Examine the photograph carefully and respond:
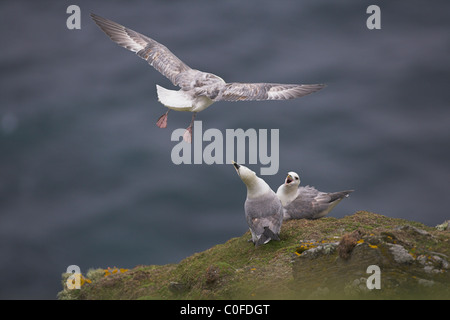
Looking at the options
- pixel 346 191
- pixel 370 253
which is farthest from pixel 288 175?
pixel 370 253

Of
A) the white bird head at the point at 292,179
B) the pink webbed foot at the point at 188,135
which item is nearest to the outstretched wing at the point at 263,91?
the pink webbed foot at the point at 188,135

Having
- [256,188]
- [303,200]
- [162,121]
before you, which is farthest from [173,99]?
[303,200]

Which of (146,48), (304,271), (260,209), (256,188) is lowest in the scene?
(304,271)

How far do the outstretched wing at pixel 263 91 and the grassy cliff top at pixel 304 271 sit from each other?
287 centimetres

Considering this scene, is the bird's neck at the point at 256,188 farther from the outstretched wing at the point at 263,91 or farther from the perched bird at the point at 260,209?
the outstretched wing at the point at 263,91

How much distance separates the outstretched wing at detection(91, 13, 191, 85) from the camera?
1362cm

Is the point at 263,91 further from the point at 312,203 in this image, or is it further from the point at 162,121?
the point at 312,203

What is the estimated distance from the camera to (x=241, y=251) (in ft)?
41.0

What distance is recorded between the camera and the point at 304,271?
1042 cm

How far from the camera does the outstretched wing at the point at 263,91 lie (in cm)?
1225

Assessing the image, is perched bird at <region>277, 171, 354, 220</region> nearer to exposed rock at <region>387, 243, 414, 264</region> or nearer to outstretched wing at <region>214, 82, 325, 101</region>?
outstretched wing at <region>214, 82, 325, 101</region>

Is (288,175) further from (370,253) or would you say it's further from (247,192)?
(370,253)

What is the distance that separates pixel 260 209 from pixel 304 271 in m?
2.23

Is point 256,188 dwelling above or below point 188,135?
below
